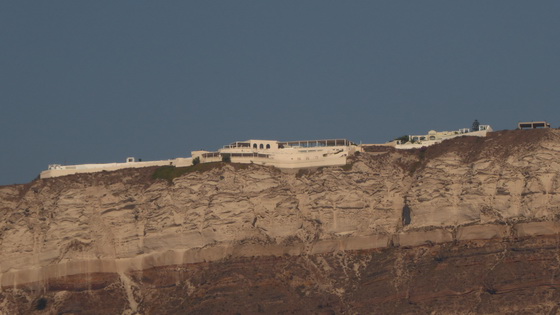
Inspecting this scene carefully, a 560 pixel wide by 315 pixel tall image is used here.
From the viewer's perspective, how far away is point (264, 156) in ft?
518

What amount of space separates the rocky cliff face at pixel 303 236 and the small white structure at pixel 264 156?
225cm

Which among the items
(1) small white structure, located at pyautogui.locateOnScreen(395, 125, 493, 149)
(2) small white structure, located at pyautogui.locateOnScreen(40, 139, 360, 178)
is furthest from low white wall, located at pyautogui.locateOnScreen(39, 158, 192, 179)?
(1) small white structure, located at pyautogui.locateOnScreen(395, 125, 493, 149)

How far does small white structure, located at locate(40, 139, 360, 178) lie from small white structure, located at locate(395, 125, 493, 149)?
15.1 ft

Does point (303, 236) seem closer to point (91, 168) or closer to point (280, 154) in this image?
point (280, 154)

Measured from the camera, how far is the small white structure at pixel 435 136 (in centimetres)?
15875

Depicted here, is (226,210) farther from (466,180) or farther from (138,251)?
(466,180)

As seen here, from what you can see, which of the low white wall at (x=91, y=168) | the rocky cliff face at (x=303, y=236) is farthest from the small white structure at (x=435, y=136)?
the low white wall at (x=91, y=168)

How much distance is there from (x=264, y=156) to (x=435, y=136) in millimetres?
16173

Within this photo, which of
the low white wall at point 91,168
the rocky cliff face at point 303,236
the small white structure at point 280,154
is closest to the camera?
the rocky cliff face at point 303,236

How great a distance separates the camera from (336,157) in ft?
512

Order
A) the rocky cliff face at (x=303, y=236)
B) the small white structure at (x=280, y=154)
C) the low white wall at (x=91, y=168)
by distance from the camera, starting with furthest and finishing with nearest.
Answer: the low white wall at (x=91, y=168), the small white structure at (x=280, y=154), the rocky cliff face at (x=303, y=236)

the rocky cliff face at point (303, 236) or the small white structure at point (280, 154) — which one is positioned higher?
the small white structure at point (280, 154)

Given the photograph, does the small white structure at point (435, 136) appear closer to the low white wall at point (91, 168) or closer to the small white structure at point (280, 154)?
the small white structure at point (280, 154)

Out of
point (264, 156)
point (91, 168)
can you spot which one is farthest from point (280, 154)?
point (91, 168)
